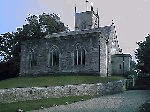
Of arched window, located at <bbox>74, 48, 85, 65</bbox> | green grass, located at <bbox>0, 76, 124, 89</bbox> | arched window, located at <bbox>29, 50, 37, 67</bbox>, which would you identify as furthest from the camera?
arched window, located at <bbox>29, 50, 37, 67</bbox>

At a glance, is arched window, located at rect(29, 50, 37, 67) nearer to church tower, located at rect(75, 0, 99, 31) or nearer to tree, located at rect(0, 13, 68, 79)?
tree, located at rect(0, 13, 68, 79)

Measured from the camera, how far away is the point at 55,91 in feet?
72.7

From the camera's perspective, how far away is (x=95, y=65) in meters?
31.8

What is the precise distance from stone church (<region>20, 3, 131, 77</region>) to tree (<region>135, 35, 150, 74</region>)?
317cm

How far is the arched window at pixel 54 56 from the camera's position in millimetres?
35250

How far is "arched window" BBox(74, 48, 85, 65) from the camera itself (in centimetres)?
3300

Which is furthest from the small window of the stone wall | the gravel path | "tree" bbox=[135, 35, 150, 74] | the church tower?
the church tower

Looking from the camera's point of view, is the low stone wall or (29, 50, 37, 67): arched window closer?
the low stone wall

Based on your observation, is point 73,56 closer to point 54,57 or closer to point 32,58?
point 54,57

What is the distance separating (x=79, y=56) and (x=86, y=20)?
2096 cm

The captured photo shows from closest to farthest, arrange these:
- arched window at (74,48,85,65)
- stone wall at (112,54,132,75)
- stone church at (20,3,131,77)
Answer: stone church at (20,3,131,77)
arched window at (74,48,85,65)
stone wall at (112,54,132,75)

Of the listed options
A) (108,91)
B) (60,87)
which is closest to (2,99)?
(60,87)

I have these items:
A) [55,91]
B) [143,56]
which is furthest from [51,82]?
[143,56]

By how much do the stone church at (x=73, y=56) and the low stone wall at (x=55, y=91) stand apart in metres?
5.68
